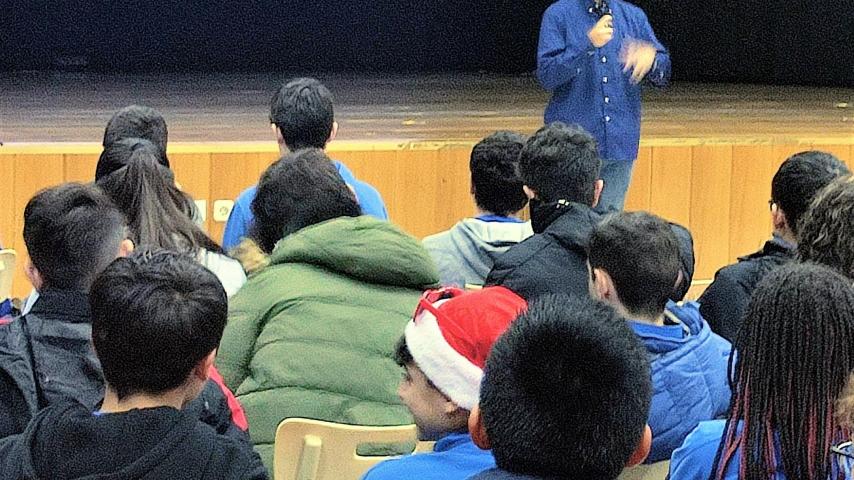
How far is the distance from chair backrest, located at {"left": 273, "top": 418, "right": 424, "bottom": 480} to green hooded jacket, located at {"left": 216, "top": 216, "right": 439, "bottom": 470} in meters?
0.12

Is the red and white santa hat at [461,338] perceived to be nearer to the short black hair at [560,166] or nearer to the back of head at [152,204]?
the back of head at [152,204]

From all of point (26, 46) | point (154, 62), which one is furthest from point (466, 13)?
point (26, 46)

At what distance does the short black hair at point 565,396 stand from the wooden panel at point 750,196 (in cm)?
445

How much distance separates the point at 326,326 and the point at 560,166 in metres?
1.04

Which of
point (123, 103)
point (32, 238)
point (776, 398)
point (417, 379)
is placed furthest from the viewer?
point (123, 103)

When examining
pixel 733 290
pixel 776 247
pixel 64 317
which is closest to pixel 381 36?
pixel 776 247

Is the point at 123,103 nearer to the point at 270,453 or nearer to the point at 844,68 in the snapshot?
the point at 844,68

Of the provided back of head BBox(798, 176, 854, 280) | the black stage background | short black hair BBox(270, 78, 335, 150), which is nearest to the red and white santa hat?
back of head BBox(798, 176, 854, 280)

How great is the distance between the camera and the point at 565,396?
1.26 metres

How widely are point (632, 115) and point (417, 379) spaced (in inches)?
141

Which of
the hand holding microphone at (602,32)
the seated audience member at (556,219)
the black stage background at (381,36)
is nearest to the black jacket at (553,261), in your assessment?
the seated audience member at (556,219)

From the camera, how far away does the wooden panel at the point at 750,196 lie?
5625 millimetres

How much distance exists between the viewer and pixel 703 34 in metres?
10.7

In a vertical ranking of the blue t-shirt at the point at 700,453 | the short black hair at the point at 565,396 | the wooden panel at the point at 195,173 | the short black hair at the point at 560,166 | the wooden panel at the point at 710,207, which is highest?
the short black hair at the point at 565,396
